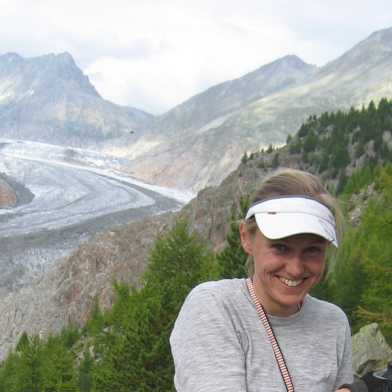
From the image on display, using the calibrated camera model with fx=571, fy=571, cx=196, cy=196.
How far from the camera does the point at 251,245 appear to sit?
3.29 meters

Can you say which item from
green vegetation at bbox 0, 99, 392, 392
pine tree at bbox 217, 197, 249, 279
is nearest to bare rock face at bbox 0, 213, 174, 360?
green vegetation at bbox 0, 99, 392, 392

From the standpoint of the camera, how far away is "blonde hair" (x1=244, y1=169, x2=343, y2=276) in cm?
316

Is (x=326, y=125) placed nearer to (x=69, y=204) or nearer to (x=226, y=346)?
(x=69, y=204)

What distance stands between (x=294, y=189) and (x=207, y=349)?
0.99 meters

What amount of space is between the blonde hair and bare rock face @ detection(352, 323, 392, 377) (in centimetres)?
787

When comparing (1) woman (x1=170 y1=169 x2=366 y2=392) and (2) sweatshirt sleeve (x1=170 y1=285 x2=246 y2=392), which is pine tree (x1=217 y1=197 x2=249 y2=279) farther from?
(2) sweatshirt sleeve (x1=170 y1=285 x2=246 y2=392)

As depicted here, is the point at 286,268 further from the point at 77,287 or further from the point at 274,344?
the point at 77,287

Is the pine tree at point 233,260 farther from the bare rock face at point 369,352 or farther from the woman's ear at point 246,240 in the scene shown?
the woman's ear at point 246,240

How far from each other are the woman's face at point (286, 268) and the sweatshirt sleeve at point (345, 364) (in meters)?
0.41

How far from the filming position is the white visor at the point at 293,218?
294 centimetres

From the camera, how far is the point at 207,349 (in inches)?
111

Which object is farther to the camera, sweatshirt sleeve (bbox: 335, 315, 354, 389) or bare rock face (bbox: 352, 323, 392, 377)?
bare rock face (bbox: 352, 323, 392, 377)

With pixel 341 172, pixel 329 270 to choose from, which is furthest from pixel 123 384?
pixel 341 172

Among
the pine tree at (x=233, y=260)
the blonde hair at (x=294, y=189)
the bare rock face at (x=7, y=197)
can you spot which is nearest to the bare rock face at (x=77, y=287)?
the pine tree at (x=233, y=260)
